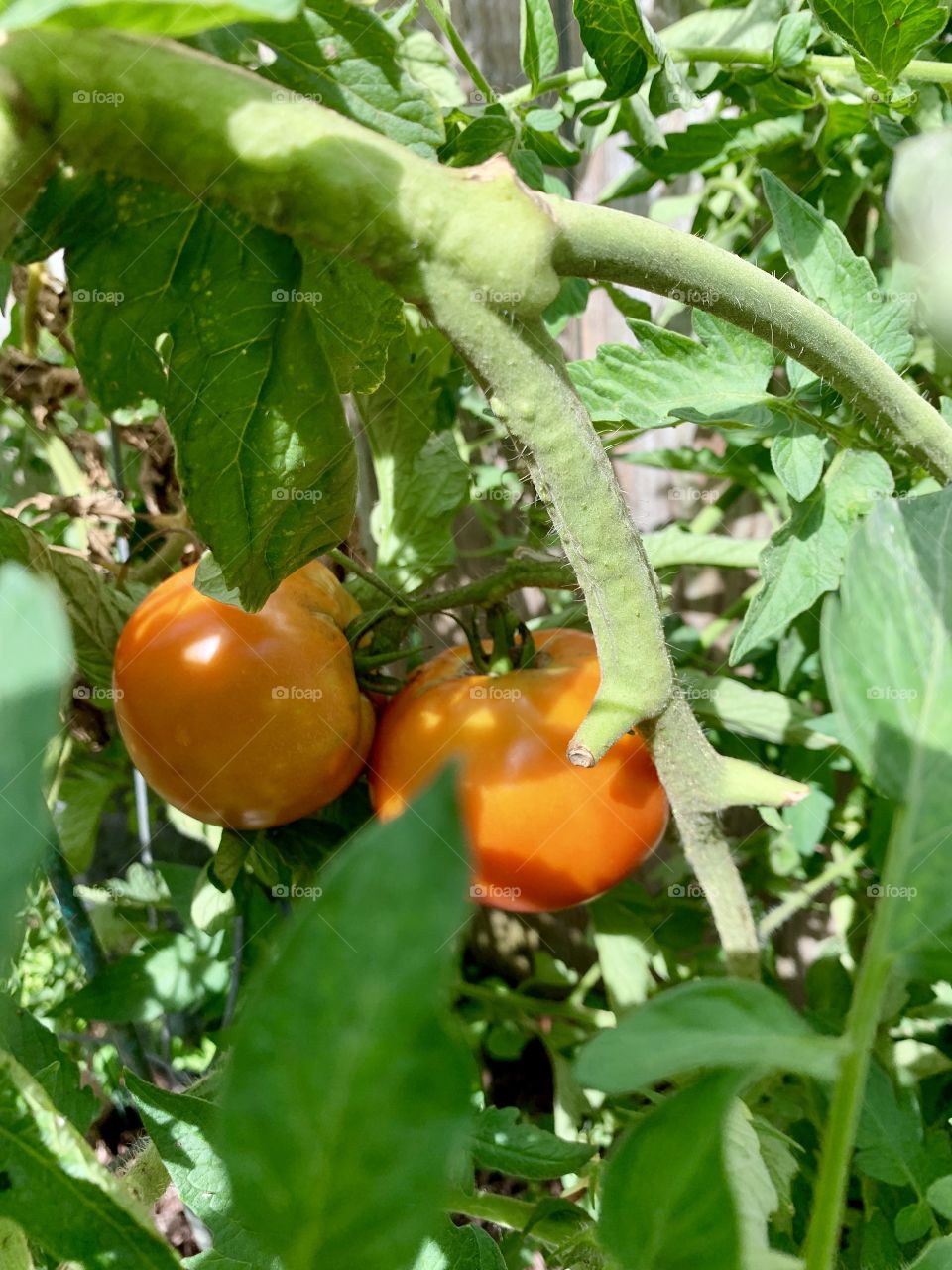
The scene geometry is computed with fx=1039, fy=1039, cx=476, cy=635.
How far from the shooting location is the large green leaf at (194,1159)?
1.31 feet

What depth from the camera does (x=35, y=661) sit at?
18 centimetres

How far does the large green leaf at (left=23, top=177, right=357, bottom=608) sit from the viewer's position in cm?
43

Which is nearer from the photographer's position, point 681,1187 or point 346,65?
point 681,1187

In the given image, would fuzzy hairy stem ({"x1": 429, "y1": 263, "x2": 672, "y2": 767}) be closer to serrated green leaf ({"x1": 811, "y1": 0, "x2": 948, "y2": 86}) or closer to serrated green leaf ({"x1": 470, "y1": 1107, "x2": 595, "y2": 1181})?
serrated green leaf ({"x1": 470, "y1": 1107, "x2": 595, "y2": 1181})

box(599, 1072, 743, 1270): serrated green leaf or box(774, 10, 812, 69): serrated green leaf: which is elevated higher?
box(774, 10, 812, 69): serrated green leaf

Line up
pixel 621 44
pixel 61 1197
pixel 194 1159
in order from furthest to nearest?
pixel 621 44 → pixel 194 1159 → pixel 61 1197

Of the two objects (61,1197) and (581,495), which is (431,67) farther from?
(61,1197)

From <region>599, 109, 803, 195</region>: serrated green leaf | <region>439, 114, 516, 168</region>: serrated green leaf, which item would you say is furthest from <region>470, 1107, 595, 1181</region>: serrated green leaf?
<region>599, 109, 803, 195</region>: serrated green leaf

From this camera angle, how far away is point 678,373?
0.63m

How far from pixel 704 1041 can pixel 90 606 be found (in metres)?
0.66

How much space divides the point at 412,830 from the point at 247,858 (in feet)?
2.13

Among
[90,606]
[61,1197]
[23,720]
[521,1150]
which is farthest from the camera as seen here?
[90,606]

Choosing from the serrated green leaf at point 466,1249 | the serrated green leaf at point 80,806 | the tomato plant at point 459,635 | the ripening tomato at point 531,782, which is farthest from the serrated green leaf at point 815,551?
the serrated green leaf at point 80,806

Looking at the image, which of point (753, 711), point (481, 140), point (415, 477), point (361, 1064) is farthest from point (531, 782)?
point (361, 1064)
